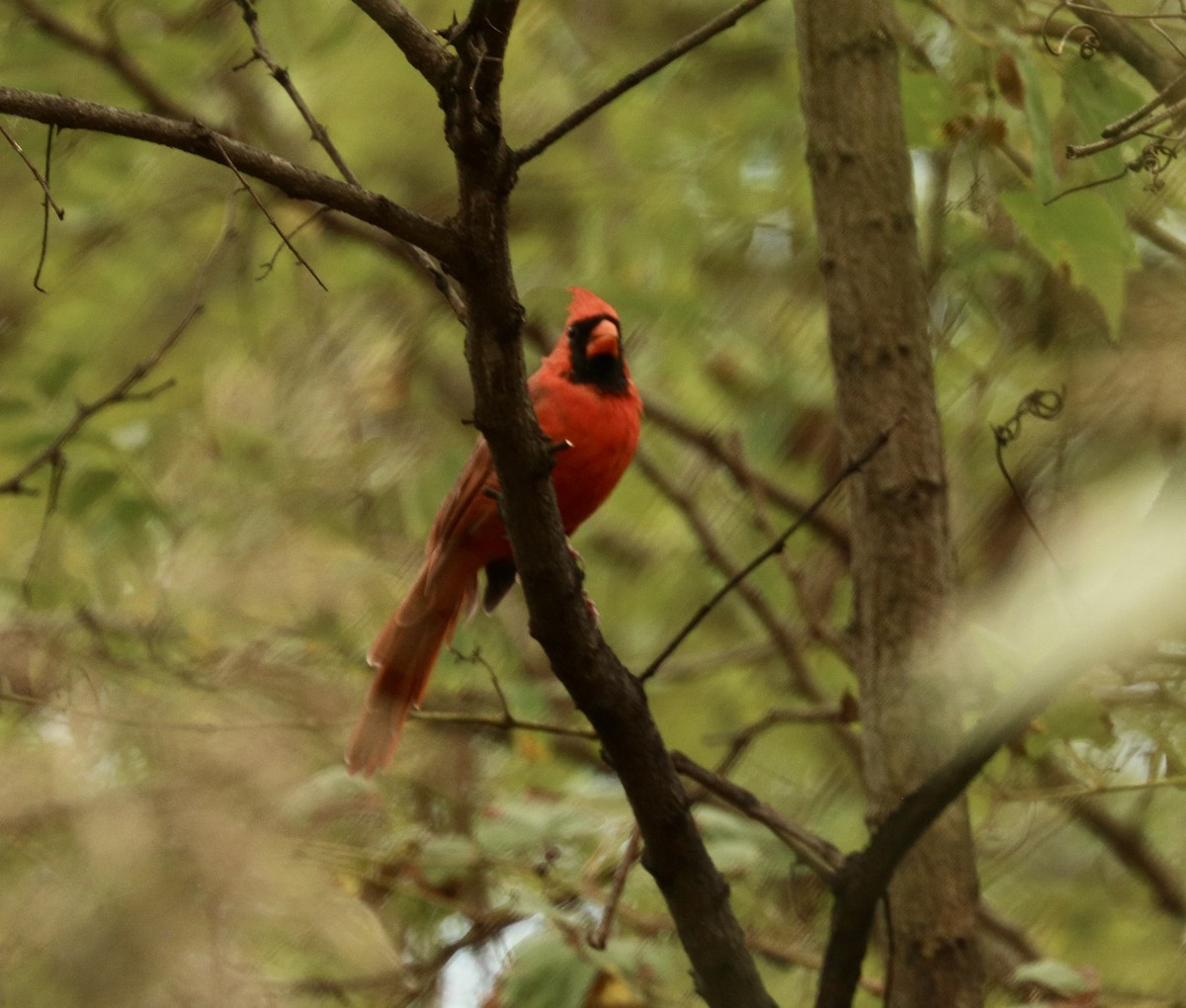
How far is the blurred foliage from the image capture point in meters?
1.80

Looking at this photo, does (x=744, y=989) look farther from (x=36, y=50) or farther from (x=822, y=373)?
(x=36, y=50)

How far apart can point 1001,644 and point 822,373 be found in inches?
62.9

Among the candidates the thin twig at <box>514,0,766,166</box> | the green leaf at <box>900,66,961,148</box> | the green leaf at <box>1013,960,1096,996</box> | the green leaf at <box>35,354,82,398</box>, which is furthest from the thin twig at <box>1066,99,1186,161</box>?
the green leaf at <box>35,354,82,398</box>

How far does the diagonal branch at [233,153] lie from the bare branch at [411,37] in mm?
135

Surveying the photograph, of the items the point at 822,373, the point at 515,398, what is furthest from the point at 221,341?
the point at 515,398

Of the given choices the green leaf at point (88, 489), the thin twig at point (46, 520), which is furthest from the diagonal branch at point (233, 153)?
the green leaf at point (88, 489)

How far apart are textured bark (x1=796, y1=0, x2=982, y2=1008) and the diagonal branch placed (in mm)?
1103

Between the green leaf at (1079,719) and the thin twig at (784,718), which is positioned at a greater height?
the thin twig at (784,718)

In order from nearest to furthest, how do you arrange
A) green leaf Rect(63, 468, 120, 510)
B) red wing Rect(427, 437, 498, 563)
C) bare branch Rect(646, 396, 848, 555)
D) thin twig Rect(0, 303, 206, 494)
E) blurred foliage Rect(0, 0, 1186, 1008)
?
blurred foliage Rect(0, 0, 1186, 1008)
thin twig Rect(0, 303, 206, 494)
green leaf Rect(63, 468, 120, 510)
red wing Rect(427, 437, 498, 563)
bare branch Rect(646, 396, 848, 555)

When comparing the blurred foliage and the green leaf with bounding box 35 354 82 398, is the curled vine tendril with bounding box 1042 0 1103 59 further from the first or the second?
the green leaf with bounding box 35 354 82 398

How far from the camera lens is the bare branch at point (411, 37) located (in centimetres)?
148

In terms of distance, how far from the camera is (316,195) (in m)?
1.43

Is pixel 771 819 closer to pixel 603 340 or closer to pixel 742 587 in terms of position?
pixel 742 587

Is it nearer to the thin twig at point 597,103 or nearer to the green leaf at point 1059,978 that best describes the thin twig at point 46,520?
the thin twig at point 597,103
